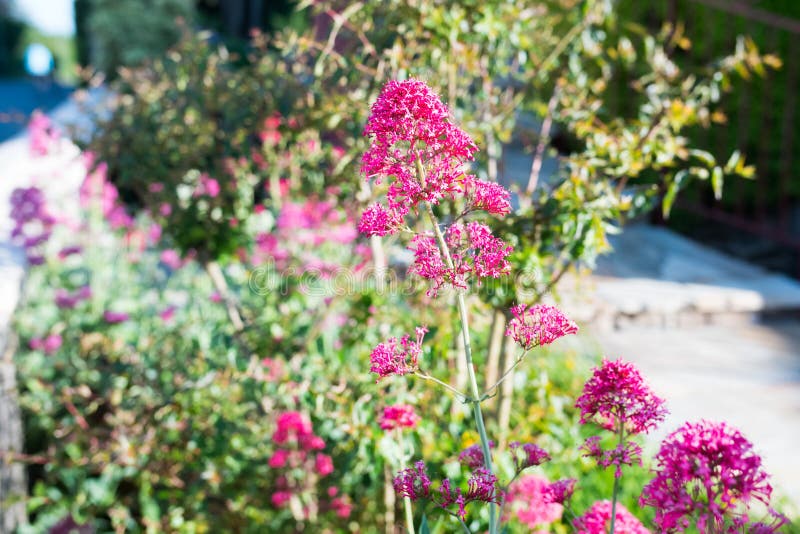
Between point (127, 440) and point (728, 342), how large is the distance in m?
3.03

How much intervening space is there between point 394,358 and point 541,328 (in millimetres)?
189

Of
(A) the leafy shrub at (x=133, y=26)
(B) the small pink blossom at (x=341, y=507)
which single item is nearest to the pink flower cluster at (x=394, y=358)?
(B) the small pink blossom at (x=341, y=507)

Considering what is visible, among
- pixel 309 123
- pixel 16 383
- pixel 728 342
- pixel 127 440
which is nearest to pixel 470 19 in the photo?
pixel 309 123

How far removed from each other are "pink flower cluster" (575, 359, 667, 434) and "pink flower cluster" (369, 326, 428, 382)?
22cm

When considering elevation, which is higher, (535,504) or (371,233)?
(371,233)

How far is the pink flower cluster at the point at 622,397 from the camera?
3.14ft

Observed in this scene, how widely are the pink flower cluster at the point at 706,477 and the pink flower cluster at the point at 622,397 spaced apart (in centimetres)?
6

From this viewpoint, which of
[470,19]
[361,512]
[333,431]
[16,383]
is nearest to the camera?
[333,431]

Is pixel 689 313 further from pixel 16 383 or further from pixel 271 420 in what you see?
pixel 16 383

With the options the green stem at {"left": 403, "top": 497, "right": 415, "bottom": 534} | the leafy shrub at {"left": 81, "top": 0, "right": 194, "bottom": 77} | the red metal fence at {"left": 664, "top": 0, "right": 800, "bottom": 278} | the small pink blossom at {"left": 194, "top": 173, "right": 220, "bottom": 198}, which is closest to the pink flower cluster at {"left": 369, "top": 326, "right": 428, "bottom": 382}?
the green stem at {"left": 403, "top": 497, "right": 415, "bottom": 534}

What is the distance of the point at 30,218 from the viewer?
3365 mm

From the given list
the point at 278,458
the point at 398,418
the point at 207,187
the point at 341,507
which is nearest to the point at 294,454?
the point at 278,458

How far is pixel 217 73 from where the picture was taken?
8.52ft

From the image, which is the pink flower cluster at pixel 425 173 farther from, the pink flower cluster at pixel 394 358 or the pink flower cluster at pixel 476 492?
the pink flower cluster at pixel 476 492
